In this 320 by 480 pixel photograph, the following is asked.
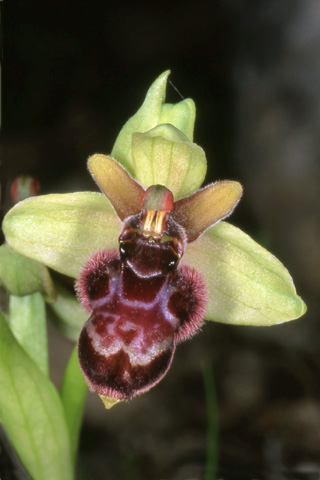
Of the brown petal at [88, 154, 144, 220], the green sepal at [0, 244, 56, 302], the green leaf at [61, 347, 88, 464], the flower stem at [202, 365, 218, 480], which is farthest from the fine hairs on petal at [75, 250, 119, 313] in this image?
the flower stem at [202, 365, 218, 480]

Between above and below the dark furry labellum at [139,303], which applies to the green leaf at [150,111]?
above

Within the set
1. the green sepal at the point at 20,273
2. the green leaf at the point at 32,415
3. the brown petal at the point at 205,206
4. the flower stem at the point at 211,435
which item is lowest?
the flower stem at the point at 211,435

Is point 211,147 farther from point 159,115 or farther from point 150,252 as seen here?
point 150,252

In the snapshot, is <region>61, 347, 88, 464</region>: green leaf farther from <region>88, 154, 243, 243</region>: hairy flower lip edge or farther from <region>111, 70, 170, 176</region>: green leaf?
<region>111, 70, 170, 176</region>: green leaf

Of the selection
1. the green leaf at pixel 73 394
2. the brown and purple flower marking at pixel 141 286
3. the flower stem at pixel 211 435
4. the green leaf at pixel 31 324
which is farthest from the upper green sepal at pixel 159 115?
the flower stem at pixel 211 435

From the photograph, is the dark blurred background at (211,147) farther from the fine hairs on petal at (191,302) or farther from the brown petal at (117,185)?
the brown petal at (117,185)

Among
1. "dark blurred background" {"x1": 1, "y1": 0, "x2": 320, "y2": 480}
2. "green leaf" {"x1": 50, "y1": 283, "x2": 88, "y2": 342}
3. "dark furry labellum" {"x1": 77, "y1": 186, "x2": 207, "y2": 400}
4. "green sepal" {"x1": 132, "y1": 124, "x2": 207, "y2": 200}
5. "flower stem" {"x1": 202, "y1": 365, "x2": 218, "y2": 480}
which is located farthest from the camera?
"dark blurred background" {"x1": 1, "y1": 0, "x2": 320, "y2": 480}
